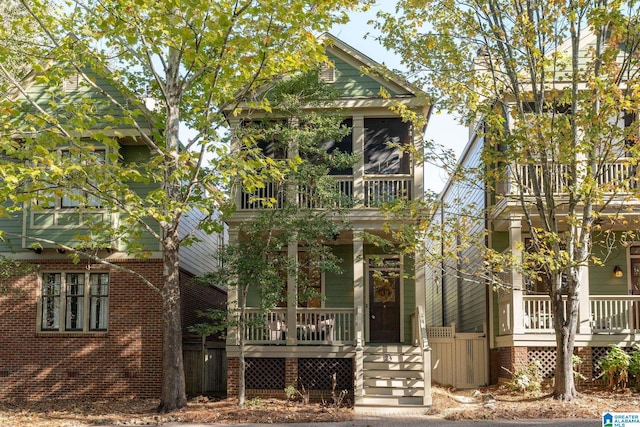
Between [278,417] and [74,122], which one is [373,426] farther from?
[74,122]

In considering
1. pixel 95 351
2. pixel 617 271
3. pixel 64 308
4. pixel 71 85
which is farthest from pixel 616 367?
pixel 71 85

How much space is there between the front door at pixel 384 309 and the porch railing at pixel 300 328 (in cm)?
116

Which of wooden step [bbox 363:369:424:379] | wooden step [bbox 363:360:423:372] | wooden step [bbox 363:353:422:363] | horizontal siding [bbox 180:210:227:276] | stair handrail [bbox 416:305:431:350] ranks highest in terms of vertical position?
horizontal siding [bbox 180:210:227:276]

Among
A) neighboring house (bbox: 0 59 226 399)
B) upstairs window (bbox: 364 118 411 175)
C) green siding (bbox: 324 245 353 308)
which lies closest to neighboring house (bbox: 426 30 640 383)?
upstairs window (bbox: 364 118 411 175)

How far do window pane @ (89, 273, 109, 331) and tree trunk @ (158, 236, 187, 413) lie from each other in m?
4.14

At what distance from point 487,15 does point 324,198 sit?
557cm

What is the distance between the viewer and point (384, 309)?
20.6 metres

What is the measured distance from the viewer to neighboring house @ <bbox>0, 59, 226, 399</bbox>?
63.6 ft

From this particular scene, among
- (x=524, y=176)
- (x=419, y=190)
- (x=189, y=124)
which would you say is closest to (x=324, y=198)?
(x=419, y=190)

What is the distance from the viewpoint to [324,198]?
1800 centimetres

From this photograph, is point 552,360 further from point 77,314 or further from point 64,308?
point 64,308

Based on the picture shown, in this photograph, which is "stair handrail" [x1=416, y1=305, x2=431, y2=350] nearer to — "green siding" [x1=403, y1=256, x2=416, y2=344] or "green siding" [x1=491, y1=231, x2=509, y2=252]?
"green siding" [x1=403, y1=256, x2=416, y2=344]

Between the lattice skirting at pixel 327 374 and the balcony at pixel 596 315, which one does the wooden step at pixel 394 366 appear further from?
the balcony at pixel 596 315

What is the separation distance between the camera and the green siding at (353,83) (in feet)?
65.0
